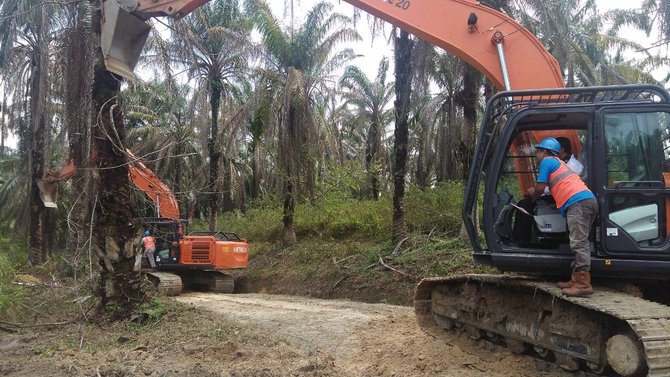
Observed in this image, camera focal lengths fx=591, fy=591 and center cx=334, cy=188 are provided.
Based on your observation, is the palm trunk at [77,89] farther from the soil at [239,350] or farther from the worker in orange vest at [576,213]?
the worker in orange vest at [576,213]

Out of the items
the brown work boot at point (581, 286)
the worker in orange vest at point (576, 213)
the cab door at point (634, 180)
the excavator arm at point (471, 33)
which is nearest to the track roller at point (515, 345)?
the worker in orange vest at point (576, 213)

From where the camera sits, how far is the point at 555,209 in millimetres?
5969

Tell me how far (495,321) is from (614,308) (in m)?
1.85

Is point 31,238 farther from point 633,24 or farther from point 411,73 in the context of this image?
point 633,24

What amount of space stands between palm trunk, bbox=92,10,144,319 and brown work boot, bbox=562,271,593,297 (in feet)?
19.4

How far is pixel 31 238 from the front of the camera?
20.4 m

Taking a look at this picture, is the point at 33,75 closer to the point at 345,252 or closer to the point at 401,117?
the point at 345,252

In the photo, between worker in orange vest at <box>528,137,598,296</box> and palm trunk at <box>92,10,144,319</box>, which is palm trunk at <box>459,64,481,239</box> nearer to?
palm trunk at <box>92,10,144,319</box>

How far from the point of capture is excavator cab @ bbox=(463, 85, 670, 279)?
17.9 ft

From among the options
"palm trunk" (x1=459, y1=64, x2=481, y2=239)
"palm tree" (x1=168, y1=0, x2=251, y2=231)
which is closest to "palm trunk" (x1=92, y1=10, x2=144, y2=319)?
"palm trunk" (x1=459, y1=64, x2=481, y2=239)

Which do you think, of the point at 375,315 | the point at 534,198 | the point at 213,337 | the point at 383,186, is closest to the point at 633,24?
the point at 383,186

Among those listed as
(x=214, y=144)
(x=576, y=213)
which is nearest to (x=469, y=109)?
(x=214, y=144)

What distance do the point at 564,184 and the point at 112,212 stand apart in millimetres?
6098

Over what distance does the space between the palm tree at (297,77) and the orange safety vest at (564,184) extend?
14.2 meters
